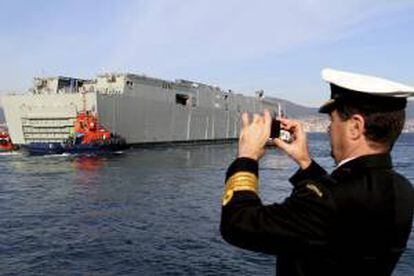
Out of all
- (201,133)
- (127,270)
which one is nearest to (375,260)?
(127,270)

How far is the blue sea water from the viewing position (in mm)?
14219

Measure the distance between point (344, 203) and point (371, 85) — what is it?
1.70ft

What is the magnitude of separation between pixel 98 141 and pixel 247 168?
61.2 meters

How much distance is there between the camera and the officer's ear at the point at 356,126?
8.51 ft

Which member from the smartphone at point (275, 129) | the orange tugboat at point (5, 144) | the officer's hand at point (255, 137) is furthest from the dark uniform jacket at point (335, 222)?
the orange tugboat at point (5, 144)

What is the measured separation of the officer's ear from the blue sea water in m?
11.4

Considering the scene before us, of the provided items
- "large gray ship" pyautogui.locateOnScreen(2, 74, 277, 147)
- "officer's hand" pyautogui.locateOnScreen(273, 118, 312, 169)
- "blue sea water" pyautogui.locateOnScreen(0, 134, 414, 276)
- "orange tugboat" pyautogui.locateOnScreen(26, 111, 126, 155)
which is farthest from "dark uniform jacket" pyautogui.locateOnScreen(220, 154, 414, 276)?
"large gray ship" pyautogui.locateOnScreen(2, 74, 277, 147)

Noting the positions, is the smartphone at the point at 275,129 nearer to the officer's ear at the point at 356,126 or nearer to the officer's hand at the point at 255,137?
the officer's hand at the point at 255,137

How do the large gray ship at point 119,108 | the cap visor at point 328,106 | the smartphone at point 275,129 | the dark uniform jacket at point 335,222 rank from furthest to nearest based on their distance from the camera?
the large gray ship at point 119,108, the smartphone at point 275,129, the cap visor at point 328,106, the dark uniform jacket at point 335,222

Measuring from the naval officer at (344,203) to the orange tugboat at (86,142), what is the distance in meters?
59.2

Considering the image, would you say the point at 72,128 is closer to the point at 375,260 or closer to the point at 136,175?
the point at 136,175

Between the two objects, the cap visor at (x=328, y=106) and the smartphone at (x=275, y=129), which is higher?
the cap visor at (x=328, y=106)

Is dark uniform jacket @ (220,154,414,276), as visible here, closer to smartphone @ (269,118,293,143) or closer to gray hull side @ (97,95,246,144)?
Result: smartphone @ (269,118,293,143)

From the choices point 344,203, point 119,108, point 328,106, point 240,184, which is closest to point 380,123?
point 328,106
